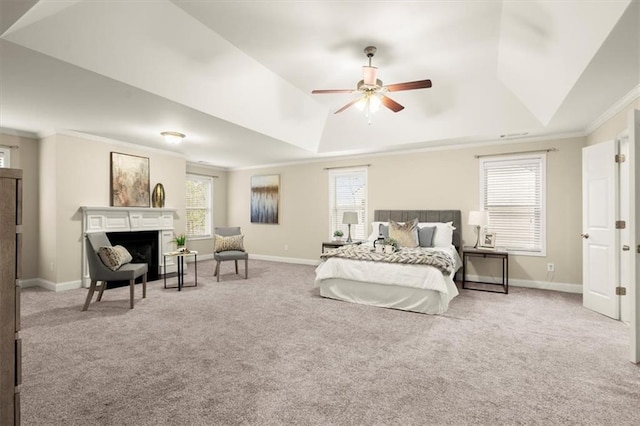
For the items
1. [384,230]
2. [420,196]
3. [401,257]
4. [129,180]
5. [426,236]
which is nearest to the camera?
[401,257]

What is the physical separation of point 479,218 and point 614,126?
1953 millimetres

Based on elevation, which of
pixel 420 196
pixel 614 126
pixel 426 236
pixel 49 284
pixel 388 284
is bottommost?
pixel 49 284

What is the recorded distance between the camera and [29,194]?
16.0 ft

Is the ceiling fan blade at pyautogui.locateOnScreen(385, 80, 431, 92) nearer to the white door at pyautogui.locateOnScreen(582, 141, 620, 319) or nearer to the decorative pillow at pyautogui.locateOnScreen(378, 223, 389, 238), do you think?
the white door at pyautogui.locateOnScreen(582, 141, 620, 319)

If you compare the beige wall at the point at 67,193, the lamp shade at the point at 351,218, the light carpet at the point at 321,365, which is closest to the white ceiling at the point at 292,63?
the beige wall at the point at 67,193

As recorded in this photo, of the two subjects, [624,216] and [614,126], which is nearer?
[624,216]

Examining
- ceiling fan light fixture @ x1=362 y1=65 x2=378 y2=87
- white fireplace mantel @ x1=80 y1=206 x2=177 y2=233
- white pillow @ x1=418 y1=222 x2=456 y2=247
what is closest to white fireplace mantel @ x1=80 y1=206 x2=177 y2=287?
white fireplace mantel @ x1=80 y1=206 x2=177 y2=233

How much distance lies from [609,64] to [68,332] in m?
5.57

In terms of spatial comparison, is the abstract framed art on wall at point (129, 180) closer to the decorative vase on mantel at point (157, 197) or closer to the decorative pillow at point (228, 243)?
the decorative vase on mantel at point (157, 197)

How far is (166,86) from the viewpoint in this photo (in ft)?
10.9

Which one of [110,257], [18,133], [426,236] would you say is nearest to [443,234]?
[426,236]

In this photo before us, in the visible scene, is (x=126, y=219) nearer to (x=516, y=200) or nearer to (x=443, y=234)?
(x=443, y=234)

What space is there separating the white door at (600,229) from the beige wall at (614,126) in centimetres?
23

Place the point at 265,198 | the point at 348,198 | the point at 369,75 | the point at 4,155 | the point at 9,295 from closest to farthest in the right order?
the point at 9,295
the point at 369,75
the point at 4,155
the point at 348,198
the point at 265,198
